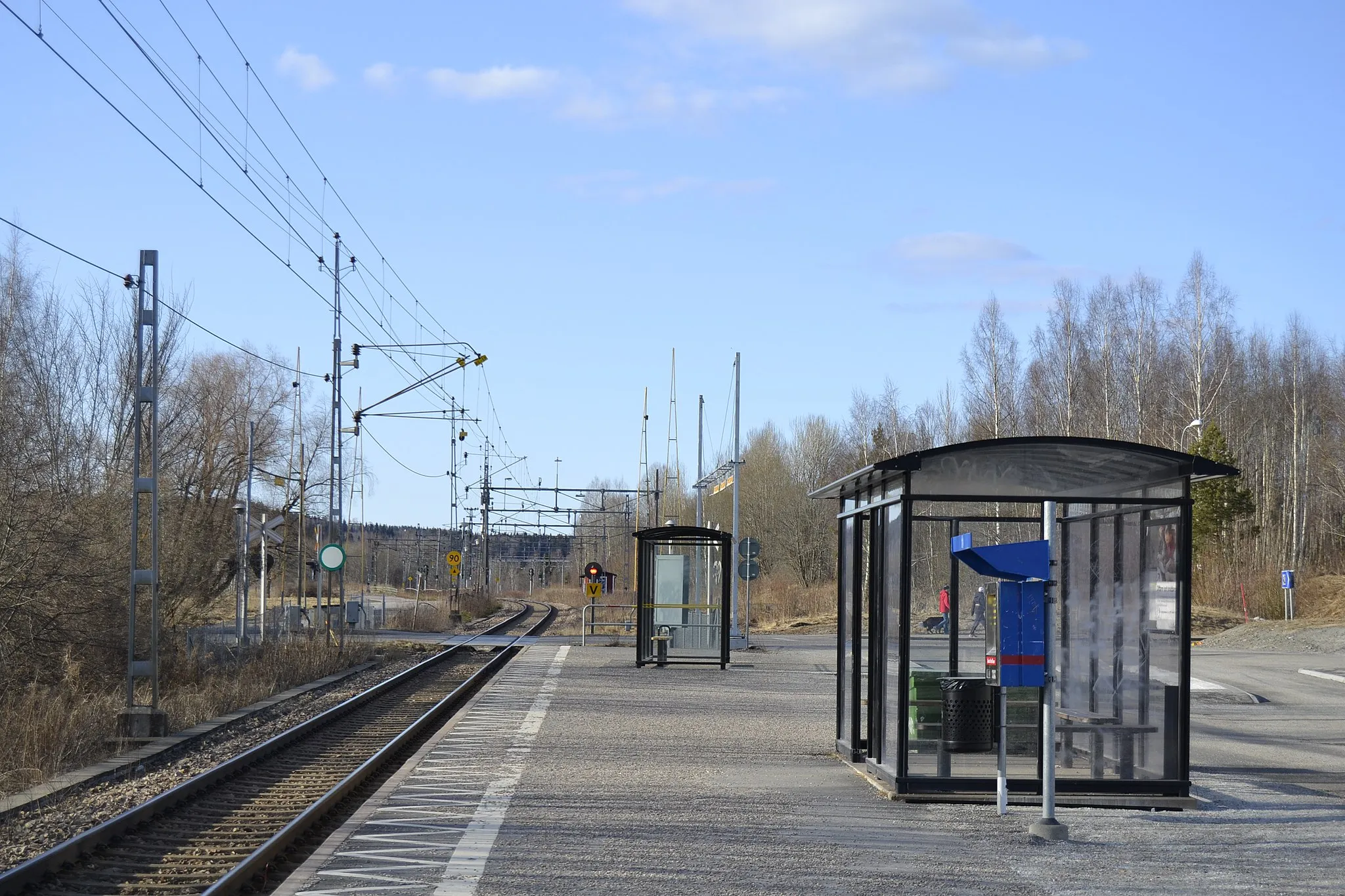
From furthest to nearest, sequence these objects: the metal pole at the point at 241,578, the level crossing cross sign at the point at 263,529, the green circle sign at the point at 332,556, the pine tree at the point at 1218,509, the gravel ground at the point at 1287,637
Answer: the pine tree at the point at 1218,509, the gravel ground at the point at 1287,637, the metal pole at the point at 241,578, the level crossing cross sign at the point at 263,529, the green circle sign at the point at 332,556

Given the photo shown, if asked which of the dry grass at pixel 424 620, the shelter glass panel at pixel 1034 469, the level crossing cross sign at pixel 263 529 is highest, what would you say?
the shelter glass panel at pixel 1034 469

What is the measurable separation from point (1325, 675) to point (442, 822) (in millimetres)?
22442

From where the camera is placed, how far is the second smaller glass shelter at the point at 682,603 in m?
25.7

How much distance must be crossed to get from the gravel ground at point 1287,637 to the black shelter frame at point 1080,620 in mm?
25761

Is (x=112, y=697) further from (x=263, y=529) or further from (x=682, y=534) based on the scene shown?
(x=682, y=534)

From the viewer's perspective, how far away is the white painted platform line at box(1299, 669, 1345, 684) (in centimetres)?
2552

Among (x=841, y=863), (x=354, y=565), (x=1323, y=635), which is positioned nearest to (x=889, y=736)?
(x=841, y=863)

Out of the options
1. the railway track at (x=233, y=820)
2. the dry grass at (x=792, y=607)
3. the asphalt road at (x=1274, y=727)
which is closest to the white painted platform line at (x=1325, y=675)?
the asphalt road at (x=1274, y=727)

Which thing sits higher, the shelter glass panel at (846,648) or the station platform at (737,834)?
the shelter glass panel at (846,648)

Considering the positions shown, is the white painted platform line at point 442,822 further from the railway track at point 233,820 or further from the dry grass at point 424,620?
the dry grass at point 424,620

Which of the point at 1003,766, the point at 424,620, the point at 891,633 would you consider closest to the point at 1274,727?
the point at 891,633

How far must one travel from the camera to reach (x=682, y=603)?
26.3 metres

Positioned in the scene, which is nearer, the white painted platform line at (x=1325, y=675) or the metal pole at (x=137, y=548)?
the metal pole at (x=137, y=548)

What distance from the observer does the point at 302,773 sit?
40.9 feet
